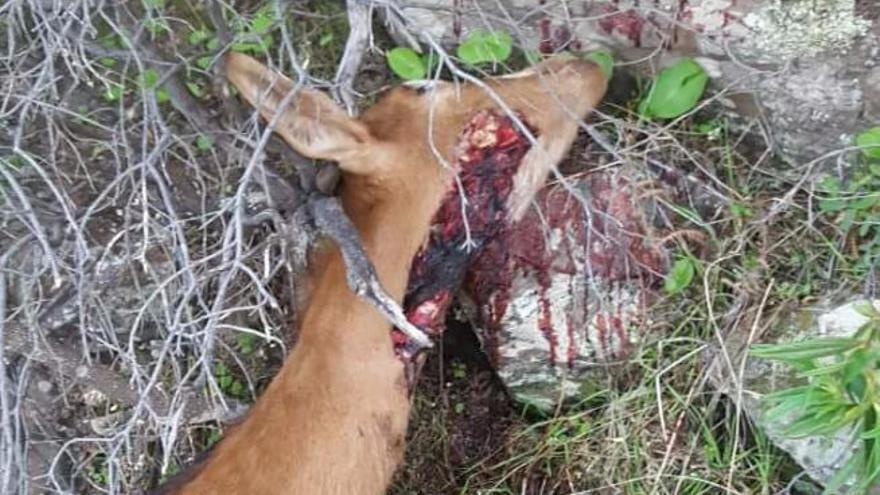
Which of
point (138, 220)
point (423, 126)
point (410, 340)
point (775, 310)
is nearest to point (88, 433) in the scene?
point (138, 220)

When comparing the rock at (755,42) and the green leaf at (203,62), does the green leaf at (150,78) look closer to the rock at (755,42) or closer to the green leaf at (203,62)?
the green leaf at (203,62)

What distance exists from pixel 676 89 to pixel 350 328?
0.69 meters

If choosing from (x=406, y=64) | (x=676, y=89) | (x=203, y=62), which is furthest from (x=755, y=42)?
(x=203, y=62)

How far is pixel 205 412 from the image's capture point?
251 centimetres

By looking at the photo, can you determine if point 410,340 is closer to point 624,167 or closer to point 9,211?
point 624,167

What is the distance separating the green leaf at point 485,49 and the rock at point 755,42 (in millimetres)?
27

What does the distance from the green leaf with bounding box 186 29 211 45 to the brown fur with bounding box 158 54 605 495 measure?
40cm

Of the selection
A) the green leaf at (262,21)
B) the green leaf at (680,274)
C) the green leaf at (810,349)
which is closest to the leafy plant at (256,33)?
the green leaf at (262,21)

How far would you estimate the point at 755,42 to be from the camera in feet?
7.44

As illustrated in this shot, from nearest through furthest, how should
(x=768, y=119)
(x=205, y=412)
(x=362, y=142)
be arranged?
(x=362, y=142) → (x=768, y=119) → (x=205, y=412)

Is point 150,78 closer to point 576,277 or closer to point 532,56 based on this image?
point 532,56

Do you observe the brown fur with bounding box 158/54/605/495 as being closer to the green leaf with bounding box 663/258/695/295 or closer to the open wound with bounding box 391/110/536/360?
the open wound with bounding box 391/110/536/360

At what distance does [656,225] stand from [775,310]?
0.80ft

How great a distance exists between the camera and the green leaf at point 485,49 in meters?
2.26
